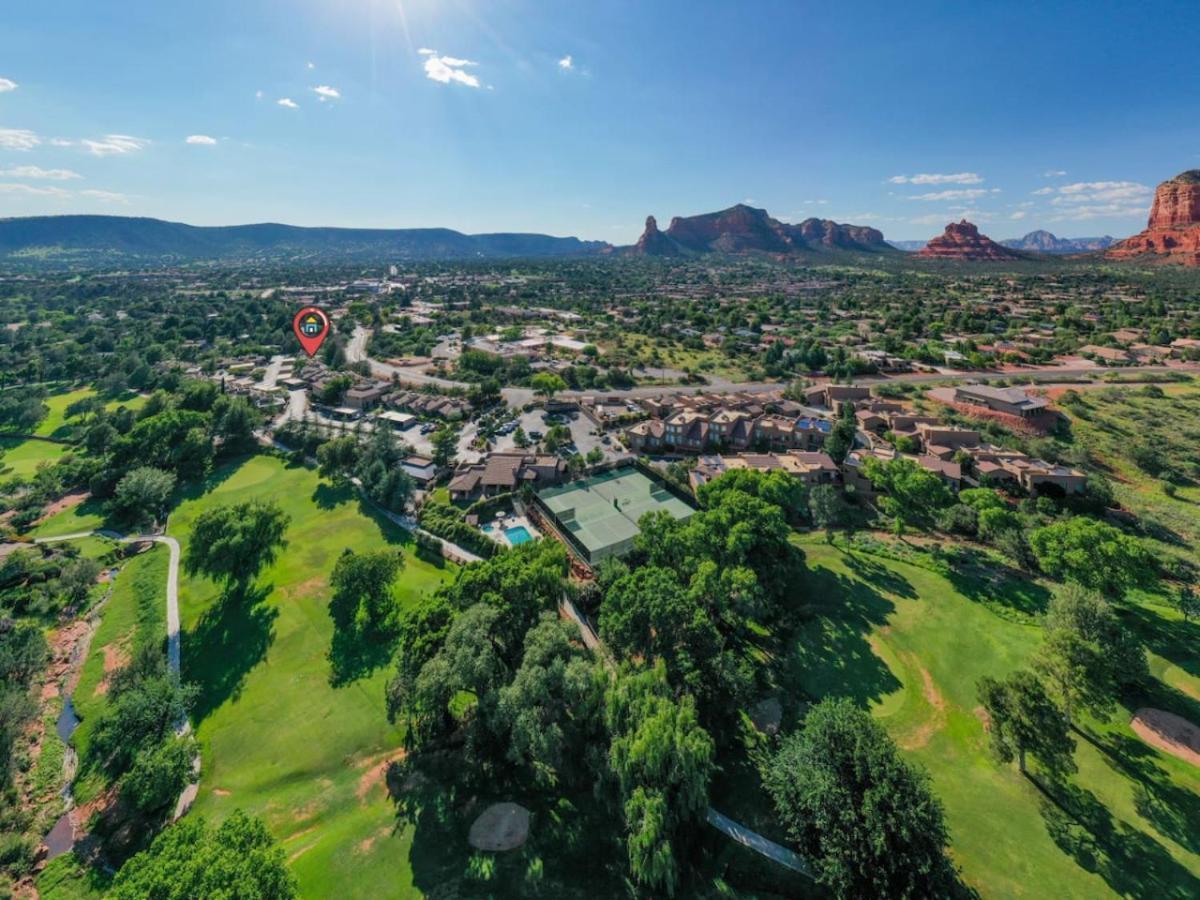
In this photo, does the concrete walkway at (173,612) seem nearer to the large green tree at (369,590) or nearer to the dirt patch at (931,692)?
the large green tree at (369,590)

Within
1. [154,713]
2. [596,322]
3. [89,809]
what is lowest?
[89,809]

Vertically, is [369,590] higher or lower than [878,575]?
lower

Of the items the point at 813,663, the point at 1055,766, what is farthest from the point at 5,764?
the point at 1055,766

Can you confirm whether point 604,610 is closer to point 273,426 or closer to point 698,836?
point 698,836

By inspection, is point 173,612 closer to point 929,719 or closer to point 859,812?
point 859,812

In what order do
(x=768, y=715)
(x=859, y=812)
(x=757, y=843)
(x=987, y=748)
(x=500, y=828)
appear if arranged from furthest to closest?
(x=768, y=715), (x=987, y=748), (x=500, y=828), (x=757, y=843), (x=859, y=812)

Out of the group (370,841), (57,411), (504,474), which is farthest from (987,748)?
(57,411)
